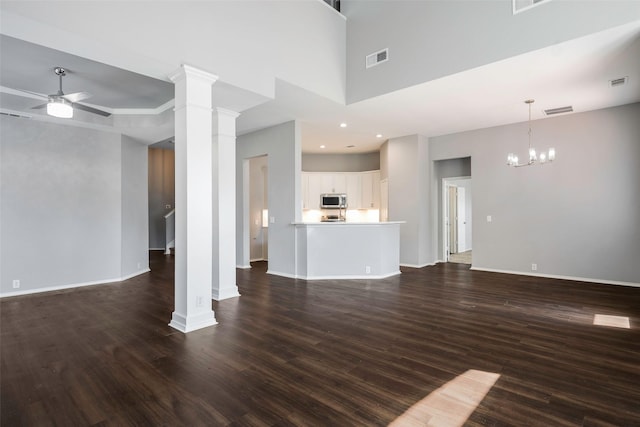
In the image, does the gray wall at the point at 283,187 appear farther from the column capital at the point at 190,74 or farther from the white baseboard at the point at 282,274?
the column capital at the point at 190,74

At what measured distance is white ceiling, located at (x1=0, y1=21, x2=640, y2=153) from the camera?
12.5 ft

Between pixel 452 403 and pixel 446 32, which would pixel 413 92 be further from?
pixel 452 403

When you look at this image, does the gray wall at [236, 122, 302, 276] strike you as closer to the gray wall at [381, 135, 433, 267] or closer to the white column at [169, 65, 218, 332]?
the gray wall at [381, 135, 433, 267]

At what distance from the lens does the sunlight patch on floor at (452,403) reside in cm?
198

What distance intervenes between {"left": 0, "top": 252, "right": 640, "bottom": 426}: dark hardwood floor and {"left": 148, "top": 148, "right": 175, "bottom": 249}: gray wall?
6.07 metres

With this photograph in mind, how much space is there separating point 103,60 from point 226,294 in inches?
129

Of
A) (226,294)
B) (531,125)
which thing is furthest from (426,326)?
(531,125)

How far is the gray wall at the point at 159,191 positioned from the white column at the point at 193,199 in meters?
8.04

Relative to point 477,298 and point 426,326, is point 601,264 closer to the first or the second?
point 477,298

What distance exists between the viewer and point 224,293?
193 inches

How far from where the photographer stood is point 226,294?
16.2 ft

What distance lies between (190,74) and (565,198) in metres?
6.63

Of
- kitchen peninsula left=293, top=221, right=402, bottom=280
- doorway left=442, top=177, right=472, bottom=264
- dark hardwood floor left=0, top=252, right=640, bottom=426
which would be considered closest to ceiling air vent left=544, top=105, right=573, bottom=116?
doorway left=442, top=177, right=472, bottom=264

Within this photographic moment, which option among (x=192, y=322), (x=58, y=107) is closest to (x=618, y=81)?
(x=192, y=322)
